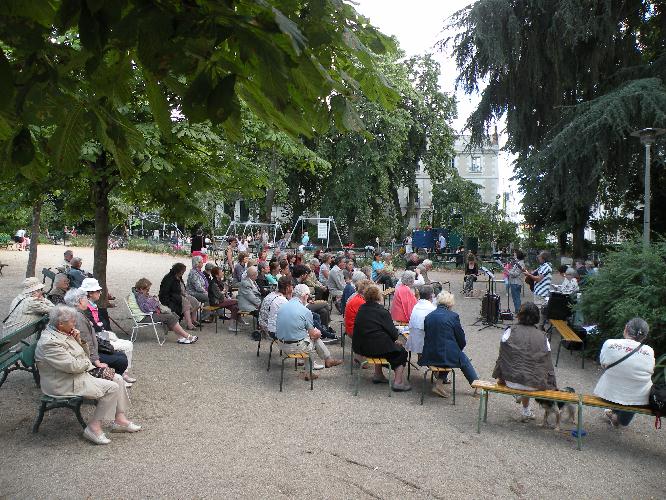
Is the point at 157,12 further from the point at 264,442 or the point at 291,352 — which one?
the point at 291,352

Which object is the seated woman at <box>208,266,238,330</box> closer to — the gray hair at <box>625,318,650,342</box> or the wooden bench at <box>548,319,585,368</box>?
the wooden bench at <box>548,319,585,368</box>

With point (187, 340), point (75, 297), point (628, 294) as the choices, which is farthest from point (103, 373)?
Answer: point (628, 294)

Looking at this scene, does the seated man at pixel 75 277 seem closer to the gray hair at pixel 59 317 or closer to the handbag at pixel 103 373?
the handbag at pixel 103 373

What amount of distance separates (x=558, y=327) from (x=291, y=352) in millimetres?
4932

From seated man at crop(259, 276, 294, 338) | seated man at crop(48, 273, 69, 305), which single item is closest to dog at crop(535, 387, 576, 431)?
seated man at crop(259, 276, 294, 338)

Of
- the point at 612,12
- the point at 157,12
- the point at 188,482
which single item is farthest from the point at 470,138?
the point at 157,12

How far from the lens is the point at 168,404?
6.54 m

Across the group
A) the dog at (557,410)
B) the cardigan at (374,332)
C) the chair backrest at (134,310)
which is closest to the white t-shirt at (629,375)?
the dog at (557,410)

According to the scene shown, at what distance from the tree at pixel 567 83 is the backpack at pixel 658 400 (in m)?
10.4

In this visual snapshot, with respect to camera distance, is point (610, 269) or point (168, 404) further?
point (610, 269)

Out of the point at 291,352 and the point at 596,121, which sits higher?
the point at 596,121

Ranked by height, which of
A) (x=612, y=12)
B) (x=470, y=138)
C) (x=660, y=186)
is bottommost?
(x=660, y=186)

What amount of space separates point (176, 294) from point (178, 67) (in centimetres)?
858

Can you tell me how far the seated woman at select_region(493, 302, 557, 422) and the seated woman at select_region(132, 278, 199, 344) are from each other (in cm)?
557
